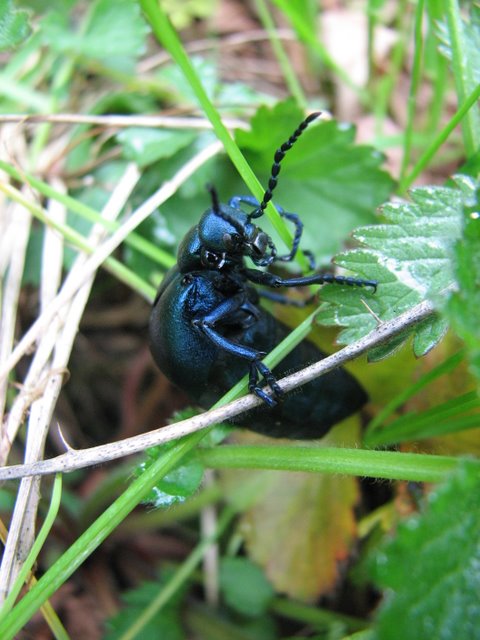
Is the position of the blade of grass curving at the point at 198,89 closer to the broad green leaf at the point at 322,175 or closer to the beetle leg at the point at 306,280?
the beetle leg at the point at 306,280

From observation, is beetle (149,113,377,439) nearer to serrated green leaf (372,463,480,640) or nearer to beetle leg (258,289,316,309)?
beetle leg (258,289,316,309)

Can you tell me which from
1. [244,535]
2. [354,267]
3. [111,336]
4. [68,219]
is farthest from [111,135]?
[244,535]

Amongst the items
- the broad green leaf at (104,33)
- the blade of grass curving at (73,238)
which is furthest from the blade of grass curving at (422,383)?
the broad green leaf at (104,33)

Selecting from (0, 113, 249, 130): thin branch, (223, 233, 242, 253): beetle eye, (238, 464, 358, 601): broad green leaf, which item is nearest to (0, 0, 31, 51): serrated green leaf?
(0, 113, 249, 130): thin branch

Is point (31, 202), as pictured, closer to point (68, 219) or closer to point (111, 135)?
point (68, 219)

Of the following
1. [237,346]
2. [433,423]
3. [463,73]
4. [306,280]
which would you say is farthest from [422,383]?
[463,73]

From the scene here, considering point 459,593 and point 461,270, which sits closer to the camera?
point 459,593

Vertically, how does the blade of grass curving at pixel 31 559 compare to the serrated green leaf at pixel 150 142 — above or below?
below
